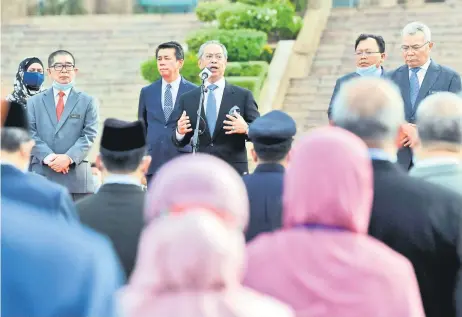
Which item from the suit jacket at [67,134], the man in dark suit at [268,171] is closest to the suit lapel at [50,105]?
the suit jacket at [67,134]

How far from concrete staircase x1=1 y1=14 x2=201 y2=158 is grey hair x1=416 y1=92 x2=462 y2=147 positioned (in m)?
16.3

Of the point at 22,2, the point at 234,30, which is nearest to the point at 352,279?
the point at 234,30

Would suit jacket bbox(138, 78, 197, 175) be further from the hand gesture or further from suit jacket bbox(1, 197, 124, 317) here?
suit jacket bbox(1, 197, 124, 317)

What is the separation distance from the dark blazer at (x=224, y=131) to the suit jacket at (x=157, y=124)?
187mm

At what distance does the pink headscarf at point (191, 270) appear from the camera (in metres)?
3.20

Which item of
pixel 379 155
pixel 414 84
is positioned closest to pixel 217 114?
pixel 414 84

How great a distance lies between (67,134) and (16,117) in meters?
5.19

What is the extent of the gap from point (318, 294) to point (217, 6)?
807 inches

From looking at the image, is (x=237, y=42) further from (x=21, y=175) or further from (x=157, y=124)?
(x=21, y=175)

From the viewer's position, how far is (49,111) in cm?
984

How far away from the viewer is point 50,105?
9.86 m

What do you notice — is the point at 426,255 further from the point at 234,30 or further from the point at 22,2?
the point at 22,2

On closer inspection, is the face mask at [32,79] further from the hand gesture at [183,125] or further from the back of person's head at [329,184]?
the back of person's head at [329,184]

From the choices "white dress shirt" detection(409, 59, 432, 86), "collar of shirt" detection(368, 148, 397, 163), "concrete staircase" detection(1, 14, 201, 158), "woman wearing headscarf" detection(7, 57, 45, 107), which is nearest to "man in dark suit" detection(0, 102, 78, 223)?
"collar of shirt" detection(368, 148, 397, 163)
